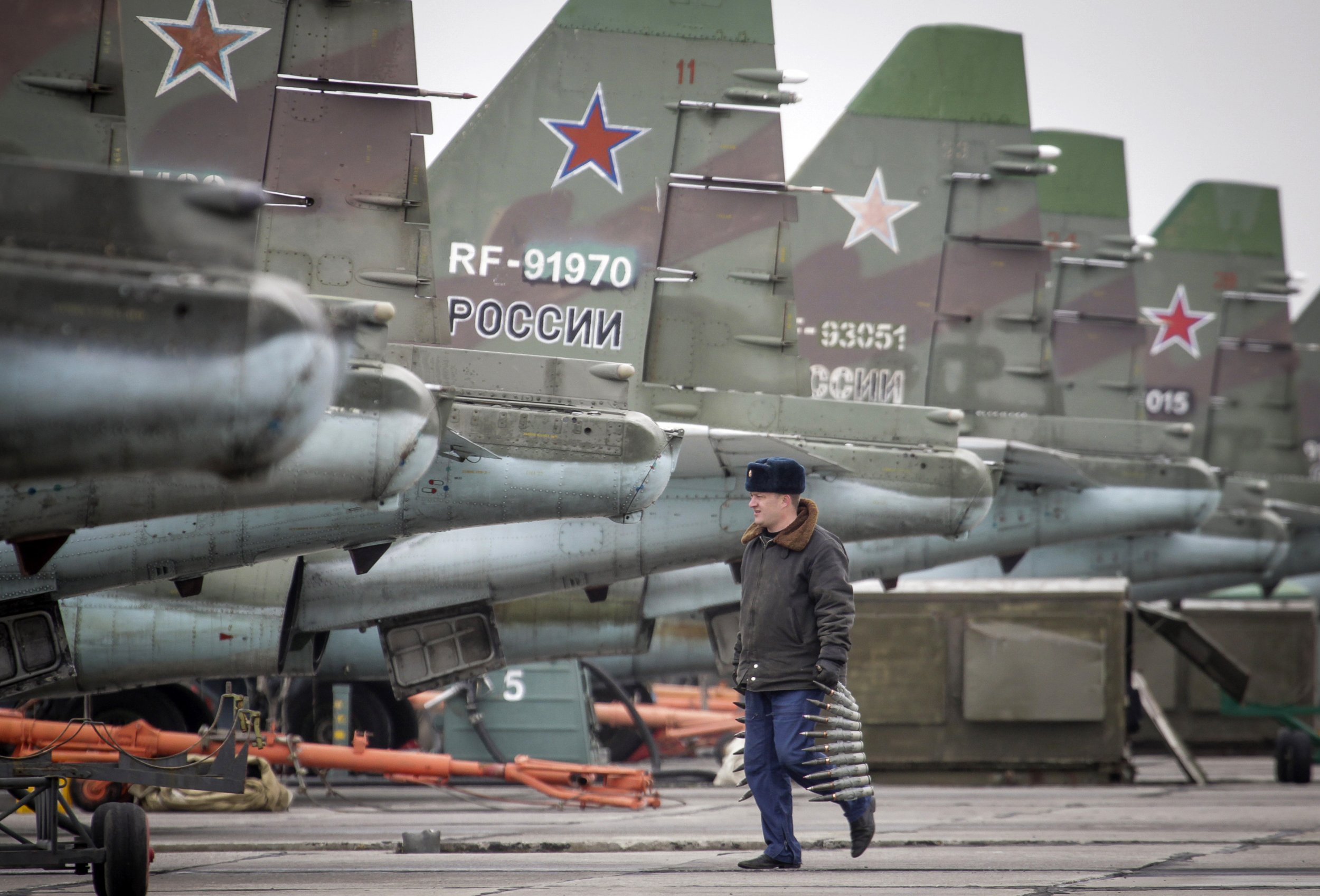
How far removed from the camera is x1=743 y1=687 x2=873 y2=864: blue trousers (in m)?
6.74

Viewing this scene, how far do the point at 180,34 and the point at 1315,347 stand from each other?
27153 millimetres

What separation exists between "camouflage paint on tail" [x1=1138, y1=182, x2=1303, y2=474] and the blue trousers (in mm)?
19273

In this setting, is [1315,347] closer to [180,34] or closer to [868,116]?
[868,116]

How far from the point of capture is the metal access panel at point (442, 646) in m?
11.0

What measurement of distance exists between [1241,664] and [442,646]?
14022mm

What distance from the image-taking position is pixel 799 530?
23.2 feet

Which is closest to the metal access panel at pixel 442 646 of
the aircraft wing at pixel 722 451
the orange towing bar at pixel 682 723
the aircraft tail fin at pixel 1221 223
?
the aircraft wing at pixel 722 451

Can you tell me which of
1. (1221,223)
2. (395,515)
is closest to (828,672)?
(395,515)

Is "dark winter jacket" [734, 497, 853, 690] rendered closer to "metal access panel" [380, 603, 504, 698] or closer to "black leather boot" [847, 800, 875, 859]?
"black leather boot" [847, 800, 875, 859]

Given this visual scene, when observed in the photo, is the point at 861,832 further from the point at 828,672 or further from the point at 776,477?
the point at 776,477

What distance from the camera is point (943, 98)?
17.0 meters

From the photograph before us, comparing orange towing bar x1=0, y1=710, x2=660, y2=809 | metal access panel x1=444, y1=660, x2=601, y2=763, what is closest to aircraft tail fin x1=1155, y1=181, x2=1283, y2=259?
metal access panel x1=444, y1=660, x2=601, y2=763

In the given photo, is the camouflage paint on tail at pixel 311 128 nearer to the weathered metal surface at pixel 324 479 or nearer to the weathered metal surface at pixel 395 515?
the weathered metal surface at pixel 395 515

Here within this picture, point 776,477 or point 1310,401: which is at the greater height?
point 1310,401
